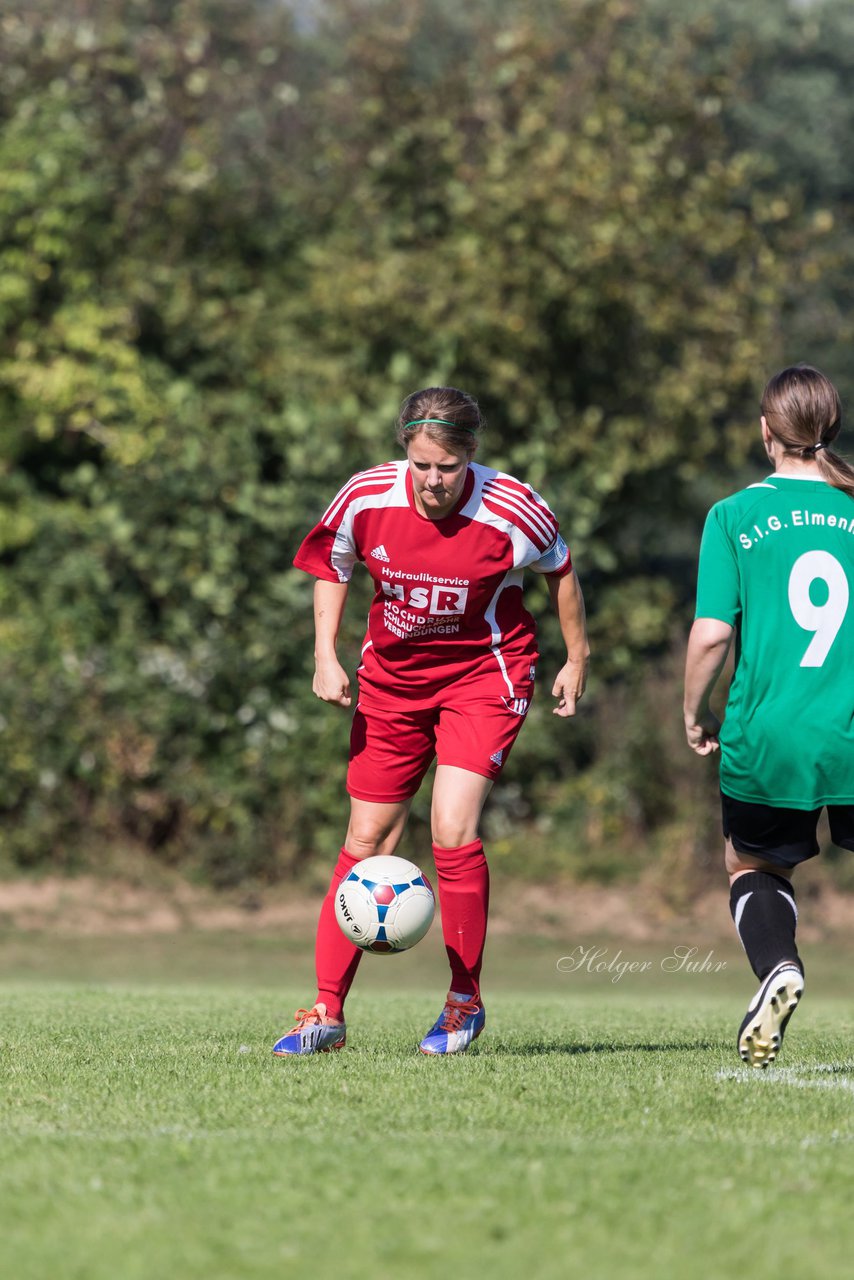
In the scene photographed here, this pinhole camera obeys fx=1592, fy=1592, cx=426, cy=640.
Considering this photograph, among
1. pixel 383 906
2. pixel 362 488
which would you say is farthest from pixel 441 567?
pixel 383 906

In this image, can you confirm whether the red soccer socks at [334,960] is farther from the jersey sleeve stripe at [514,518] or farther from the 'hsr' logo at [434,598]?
the jersey sleeve stripe at [514,518]

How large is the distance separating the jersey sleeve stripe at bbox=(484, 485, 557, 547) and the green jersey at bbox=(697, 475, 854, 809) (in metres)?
0.97

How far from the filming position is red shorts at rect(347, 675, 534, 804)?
5.74m

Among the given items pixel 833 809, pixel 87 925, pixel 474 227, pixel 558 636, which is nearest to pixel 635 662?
pixel 558 636

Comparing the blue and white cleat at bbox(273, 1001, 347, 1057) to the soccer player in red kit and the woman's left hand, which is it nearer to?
the soccer player in red kit

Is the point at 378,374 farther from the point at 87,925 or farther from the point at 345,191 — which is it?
the point at 87,925

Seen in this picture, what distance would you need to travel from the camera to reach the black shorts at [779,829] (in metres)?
4.95

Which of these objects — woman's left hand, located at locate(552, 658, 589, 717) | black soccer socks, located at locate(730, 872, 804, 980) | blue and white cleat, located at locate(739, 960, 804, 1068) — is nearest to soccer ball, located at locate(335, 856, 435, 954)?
woman's left hand, located at locate(552, 658, 589, 717)

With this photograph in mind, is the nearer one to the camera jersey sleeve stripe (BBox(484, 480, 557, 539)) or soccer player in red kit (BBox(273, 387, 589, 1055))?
soccer player in red kit (BBox(273, 387, 589, 1055))

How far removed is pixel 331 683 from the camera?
227 inches

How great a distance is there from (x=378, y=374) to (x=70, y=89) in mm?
5639

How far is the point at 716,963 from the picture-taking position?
47.3ft

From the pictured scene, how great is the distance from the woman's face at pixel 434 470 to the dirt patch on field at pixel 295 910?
10.1 meters

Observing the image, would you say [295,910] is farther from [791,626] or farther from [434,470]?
[791,626]
